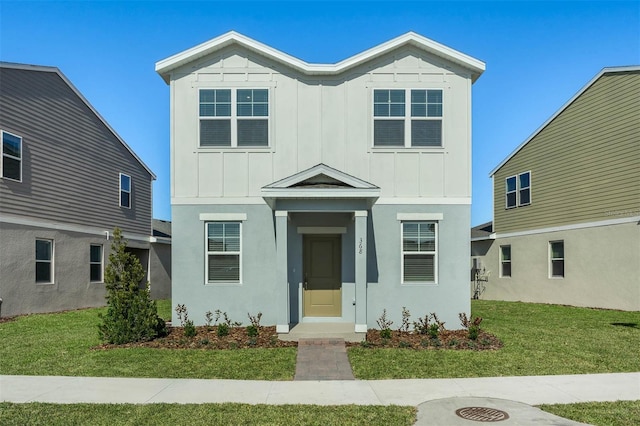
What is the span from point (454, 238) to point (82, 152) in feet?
45.9

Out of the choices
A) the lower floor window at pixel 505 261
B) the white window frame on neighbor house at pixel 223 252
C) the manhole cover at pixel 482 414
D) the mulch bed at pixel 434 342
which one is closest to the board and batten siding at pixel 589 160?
the lower floor window at pixel 505 261

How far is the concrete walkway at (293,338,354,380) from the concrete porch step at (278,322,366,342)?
21 centimetres

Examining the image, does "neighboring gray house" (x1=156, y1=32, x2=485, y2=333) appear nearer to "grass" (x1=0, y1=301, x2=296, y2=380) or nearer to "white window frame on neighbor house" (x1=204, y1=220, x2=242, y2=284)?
"white window frame on neighbor house" (x1=204, y1=220, x2=242, y2=284)

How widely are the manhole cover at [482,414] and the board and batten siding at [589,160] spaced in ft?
41.3

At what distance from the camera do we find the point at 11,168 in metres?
14.5

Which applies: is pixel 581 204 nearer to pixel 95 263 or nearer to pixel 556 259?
pixel 556 259

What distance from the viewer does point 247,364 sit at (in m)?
8.50

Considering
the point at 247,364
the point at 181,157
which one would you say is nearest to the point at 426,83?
the point at 181,157

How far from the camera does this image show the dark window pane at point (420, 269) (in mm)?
11930

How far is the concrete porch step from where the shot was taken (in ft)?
34.1

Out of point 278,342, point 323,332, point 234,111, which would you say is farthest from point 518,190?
point 278,342

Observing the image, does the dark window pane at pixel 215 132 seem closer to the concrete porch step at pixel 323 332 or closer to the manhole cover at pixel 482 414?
the concrete porch step at pixel 323 332

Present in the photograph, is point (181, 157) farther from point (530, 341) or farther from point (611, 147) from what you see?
point (611, 147)

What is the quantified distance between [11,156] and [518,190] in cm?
1996
